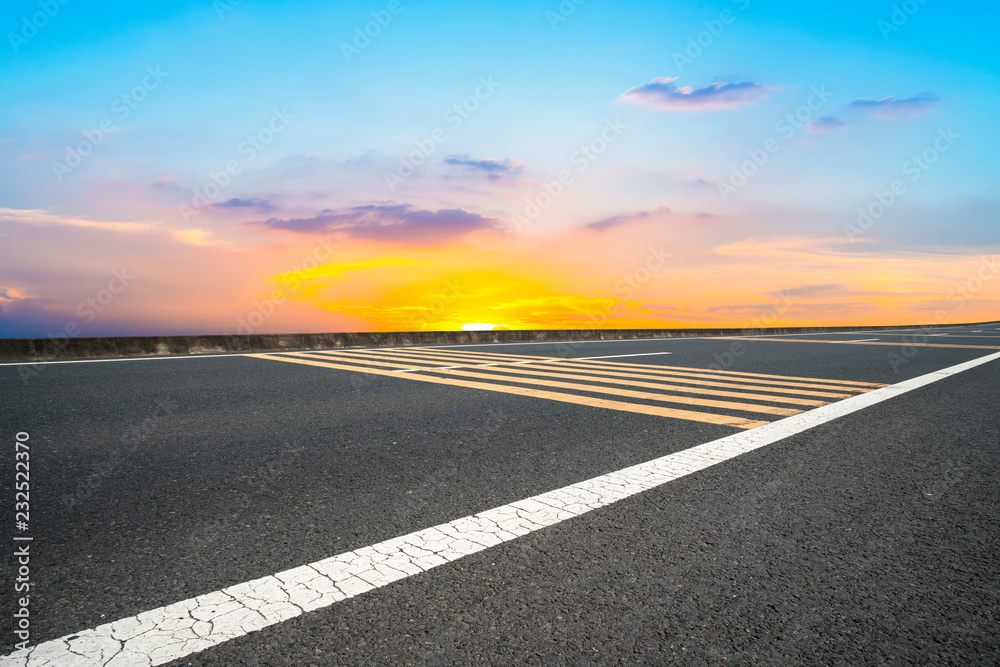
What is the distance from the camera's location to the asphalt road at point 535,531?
1.97m

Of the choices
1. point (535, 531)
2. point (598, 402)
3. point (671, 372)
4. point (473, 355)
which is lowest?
point (535, 531)

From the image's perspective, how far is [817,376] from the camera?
9711 mm

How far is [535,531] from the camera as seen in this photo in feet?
9.32

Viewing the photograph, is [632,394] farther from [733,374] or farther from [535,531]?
[535,531]

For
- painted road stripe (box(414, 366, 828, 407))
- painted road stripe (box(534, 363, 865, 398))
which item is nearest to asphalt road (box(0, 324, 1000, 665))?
painted road stripe (box(414, 366, 828, 407))

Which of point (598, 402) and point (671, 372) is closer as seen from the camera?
point (598, 402)

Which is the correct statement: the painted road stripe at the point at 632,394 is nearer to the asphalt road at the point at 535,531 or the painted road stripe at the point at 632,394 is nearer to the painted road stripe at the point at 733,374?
the asphalt road at the point at 535,531

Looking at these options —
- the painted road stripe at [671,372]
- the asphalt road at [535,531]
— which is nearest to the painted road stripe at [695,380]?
the painted road stripe at [671,372]

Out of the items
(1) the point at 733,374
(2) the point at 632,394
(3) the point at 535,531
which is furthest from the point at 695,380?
(3) the point at 535,531

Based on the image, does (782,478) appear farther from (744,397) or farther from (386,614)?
(744,397)

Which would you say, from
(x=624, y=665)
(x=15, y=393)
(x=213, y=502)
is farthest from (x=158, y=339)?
(x=624, y=665)

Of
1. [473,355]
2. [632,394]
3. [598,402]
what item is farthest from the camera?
[473,355]

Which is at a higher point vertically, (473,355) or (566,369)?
(473,355)

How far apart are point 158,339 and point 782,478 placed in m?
14.5
